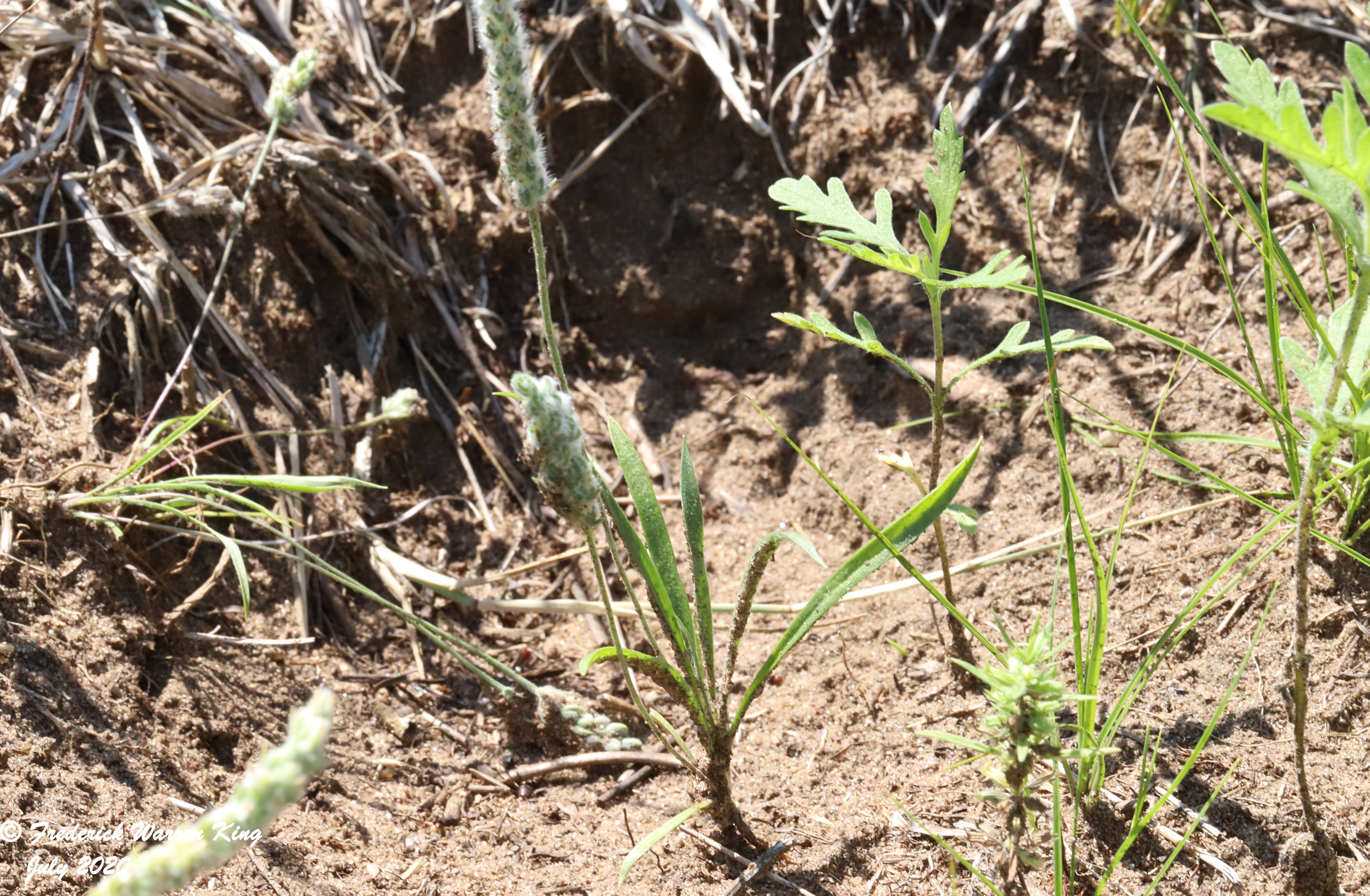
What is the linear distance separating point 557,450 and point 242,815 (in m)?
0.67

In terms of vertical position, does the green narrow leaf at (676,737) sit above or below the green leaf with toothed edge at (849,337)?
below

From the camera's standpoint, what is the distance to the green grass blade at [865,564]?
1660mm

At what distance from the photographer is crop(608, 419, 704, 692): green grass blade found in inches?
67.3

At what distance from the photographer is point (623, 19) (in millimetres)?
3127

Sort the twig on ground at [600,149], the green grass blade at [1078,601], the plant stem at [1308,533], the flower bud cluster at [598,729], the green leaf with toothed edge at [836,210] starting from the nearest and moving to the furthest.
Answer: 1. the plant stem at [1308,533]
2. the green grass blade at [1078,601]
3. the green leaf with toothed edge at [836,210]
4. the flower bud cluster at [598,729]
5. the twig on ground at [600,149]

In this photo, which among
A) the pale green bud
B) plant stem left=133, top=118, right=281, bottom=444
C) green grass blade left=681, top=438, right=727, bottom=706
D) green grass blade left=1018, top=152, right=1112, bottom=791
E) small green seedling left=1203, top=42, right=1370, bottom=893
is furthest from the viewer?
the pale green bud

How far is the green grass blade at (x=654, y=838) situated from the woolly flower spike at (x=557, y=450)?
0.56 meters

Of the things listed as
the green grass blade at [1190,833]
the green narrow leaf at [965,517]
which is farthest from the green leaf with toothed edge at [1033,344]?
the green grass blade at [1190,833]

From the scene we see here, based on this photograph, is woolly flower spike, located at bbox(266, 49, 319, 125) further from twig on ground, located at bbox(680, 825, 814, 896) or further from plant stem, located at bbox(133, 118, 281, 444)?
twig on ground, located at bbox(680, 825, 814, 896)

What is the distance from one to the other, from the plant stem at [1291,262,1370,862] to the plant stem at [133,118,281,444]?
7.56 ft

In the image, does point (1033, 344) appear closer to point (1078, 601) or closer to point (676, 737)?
point (1078, 601)

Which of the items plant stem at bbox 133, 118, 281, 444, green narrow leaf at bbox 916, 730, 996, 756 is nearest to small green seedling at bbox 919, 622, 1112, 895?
green narrow leaf at bbox 916, 730, 996, 756

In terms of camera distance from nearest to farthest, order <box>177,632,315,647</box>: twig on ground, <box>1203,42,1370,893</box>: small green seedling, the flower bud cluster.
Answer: <box>1203,42,1370,893</box>: small green seedling
the flower bud cluster
<box>177,632,315,647</box>: twig on ground

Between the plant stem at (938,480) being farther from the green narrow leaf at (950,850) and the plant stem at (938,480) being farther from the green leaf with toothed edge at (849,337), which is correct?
the green narrow leaf at (950,850)
